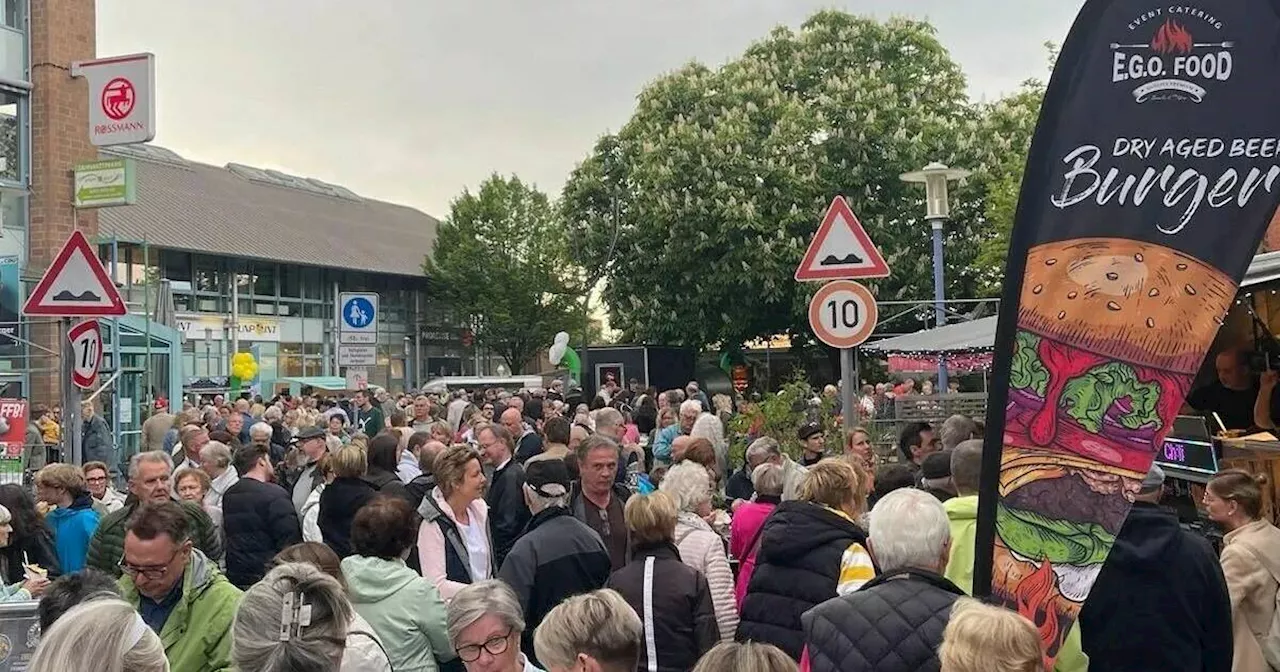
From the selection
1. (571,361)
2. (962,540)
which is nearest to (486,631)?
(962,540)

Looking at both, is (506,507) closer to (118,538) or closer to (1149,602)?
(118,538)

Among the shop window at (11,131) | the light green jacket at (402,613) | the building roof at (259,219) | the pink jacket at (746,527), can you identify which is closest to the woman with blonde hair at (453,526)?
the light green jacket at (402,613)

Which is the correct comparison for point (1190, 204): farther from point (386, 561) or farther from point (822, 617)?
point (386, 561)

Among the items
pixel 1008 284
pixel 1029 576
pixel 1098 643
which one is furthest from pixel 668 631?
pixel 1008 284

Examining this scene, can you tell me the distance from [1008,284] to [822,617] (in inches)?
49.0

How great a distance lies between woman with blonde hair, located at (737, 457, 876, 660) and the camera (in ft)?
15.5

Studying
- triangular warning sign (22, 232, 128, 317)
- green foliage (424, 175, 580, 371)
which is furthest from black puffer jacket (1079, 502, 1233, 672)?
green foliage (424, 175, 580, 371)

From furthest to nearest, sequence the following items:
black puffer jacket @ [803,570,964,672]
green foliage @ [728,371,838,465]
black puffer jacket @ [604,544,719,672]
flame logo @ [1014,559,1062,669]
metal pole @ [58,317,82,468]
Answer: green foliage @ [728,371,838,465] → metal pole @ [58,317,82,468] → black puffer jacket @ [604,544,719,672] → black puffer jacket @ [803,570,964,672] → flame logo @ [1014,559,1062,669]

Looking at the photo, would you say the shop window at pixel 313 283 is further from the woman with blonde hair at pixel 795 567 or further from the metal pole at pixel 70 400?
the woman with blonde hair at pixel 795 567

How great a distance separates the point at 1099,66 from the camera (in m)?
3.05

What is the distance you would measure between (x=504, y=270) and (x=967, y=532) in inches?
1926

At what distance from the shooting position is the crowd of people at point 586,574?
11.4 ft

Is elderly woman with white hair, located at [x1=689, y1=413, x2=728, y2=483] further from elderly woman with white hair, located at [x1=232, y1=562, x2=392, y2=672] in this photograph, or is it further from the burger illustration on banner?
the burger illustration on banner

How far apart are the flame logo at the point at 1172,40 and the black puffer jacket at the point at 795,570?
2.36 metres
